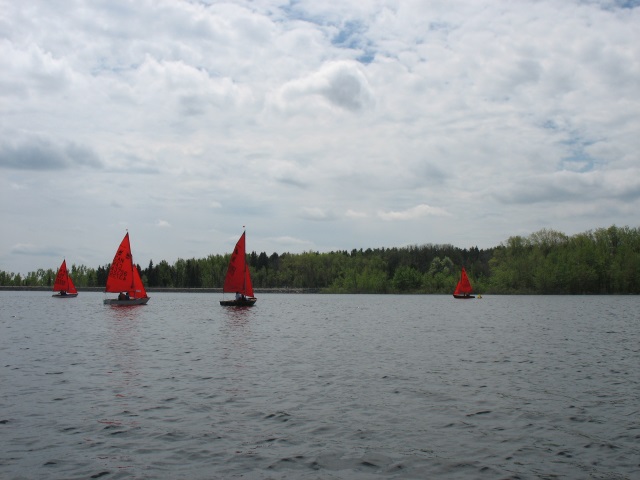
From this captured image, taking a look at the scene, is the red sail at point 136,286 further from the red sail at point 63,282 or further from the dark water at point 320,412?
the red sail at point 63,282

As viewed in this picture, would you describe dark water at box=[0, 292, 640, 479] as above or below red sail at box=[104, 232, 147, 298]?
below

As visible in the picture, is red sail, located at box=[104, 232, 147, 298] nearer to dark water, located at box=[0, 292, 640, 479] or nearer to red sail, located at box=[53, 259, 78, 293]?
dark water, located at box=[0, 292, 640, 479]

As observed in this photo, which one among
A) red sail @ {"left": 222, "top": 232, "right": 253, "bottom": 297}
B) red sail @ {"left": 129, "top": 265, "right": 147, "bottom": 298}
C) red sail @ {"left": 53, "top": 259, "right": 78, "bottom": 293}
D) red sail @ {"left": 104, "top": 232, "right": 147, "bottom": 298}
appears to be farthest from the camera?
red sail @ {"left": 53, "top": 259, "right": 78, "bottom": 293}

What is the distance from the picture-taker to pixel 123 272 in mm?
70562

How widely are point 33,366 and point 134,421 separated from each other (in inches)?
515

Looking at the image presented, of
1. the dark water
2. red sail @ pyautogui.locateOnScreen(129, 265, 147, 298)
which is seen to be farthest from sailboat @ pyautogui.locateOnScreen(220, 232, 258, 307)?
the dark water

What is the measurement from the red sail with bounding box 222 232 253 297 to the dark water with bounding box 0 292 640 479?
31.2 meters

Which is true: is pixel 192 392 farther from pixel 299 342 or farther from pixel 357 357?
pixel 299 342

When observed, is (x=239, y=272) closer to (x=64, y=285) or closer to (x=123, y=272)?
(x=123, y=272)

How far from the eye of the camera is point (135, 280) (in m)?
76.0

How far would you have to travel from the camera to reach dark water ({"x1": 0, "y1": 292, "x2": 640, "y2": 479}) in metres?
12.7

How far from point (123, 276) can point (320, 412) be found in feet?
193

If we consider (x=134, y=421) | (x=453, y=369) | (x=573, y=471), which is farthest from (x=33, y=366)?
(x=573, y=471)

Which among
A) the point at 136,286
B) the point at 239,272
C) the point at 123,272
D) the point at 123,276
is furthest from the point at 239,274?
the point at 136,286
